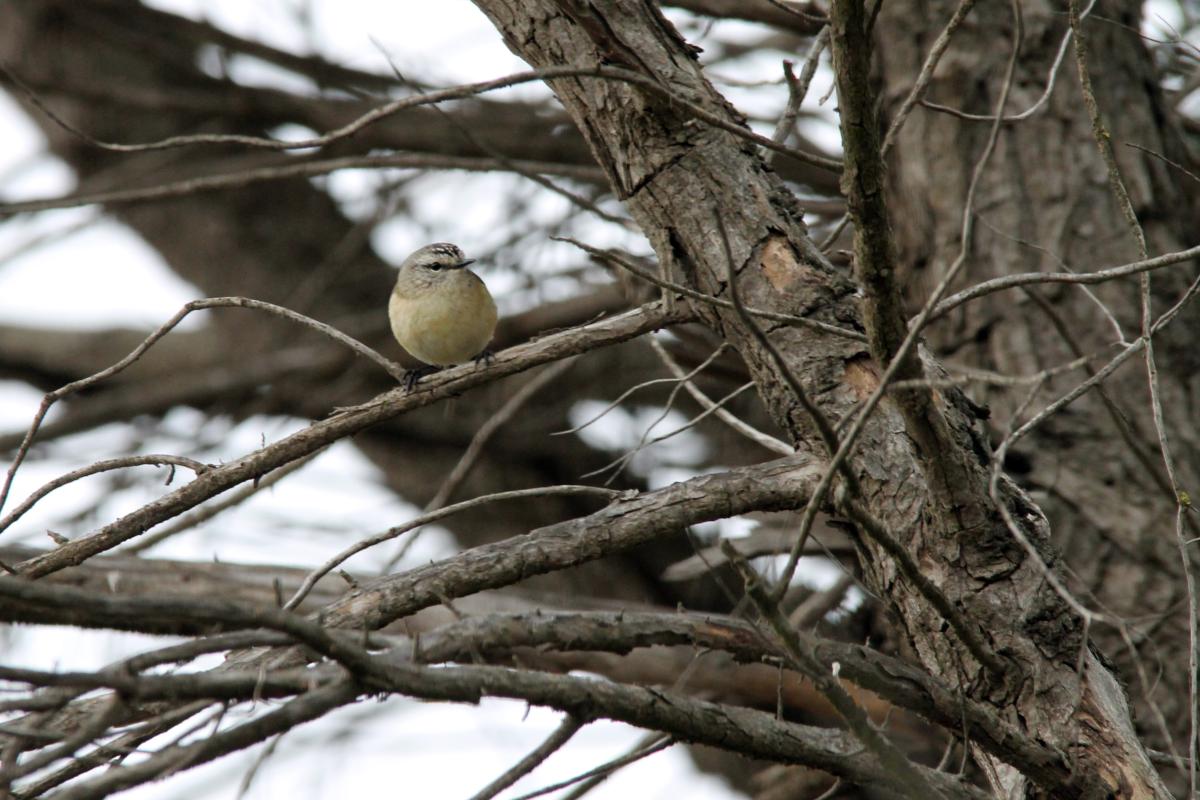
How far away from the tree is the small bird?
0.29 m

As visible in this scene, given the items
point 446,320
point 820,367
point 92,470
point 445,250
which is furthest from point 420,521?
point 445,250

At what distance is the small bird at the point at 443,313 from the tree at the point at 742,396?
0.29 meters

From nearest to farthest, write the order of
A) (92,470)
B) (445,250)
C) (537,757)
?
(537,757), (92,470), (445,250)

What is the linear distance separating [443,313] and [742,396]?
6.01 feet

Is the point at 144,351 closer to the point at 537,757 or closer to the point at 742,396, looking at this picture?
the point at 537,757

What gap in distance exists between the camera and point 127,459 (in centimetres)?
283

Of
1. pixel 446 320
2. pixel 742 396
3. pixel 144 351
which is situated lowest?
pixel 144 351

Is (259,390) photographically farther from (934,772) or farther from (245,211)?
(934,772)

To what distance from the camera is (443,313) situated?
560 cm

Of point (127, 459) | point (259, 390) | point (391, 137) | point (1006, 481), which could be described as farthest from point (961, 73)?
point (259, 390)

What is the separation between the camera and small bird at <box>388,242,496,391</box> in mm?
5625

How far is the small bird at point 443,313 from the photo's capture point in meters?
5.62

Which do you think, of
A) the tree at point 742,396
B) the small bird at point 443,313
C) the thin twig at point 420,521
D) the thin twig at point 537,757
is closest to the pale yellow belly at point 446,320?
the small bird at point 443,313

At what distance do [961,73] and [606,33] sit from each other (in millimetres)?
2635
